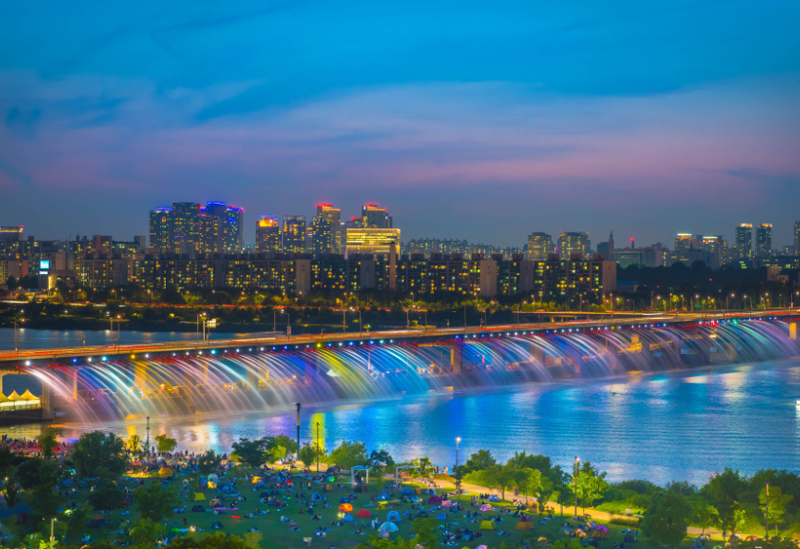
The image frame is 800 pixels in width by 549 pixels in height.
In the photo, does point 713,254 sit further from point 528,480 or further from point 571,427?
point 528,480

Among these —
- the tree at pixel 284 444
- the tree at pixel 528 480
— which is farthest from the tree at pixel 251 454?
the tree at pixel 528 480

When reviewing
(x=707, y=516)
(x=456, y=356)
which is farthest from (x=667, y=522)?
(x=456, y=356)

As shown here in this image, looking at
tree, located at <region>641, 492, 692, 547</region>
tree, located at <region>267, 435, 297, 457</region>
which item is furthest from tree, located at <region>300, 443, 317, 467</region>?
tree, located at <region>641, 492, 692, 547</region>

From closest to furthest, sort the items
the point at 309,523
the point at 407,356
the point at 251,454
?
1. the point at 309,523
2. the point at 251,454
3. the point at 407,356

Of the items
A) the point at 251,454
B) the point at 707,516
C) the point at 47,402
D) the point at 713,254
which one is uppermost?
the point at 713,254

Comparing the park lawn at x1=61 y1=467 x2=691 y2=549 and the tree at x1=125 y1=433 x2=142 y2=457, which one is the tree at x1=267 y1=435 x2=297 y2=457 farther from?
the tree at x1=125 y1=433 x2=142 y2=457

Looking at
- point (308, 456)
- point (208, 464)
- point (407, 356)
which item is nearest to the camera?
point (208, 464)

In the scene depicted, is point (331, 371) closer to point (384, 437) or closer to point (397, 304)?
point (384, 437)
